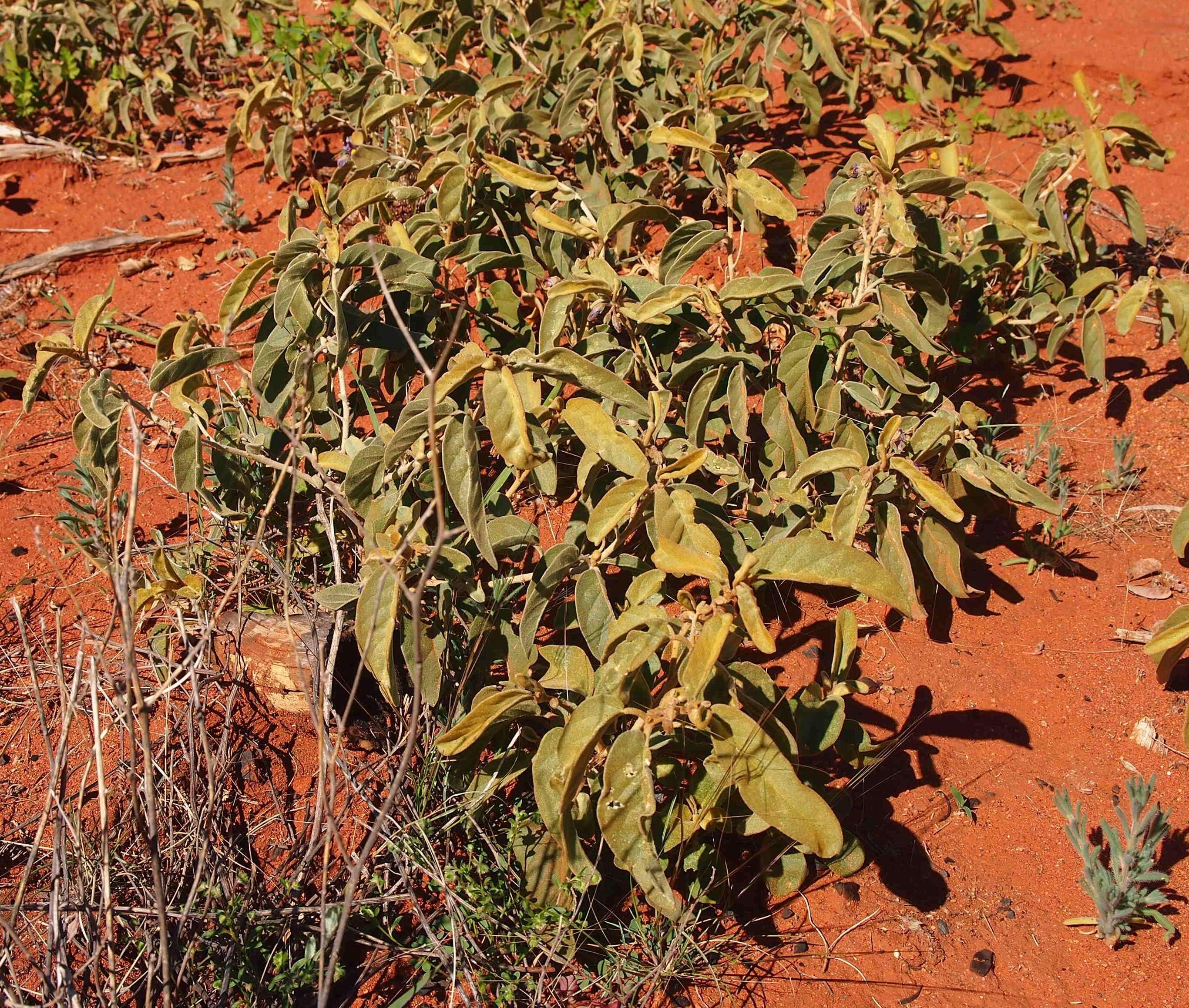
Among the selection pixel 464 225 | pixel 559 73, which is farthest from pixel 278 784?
pixel 559 73

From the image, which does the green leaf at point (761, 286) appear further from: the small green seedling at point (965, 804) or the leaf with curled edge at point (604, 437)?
the small green seedling at point (965, 804)

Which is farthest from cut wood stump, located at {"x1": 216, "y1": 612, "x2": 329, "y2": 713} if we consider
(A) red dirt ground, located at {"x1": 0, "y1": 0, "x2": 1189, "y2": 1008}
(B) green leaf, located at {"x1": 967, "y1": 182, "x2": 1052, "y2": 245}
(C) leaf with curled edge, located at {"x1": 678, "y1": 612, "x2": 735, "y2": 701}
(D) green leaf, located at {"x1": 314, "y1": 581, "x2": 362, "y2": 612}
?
(B) green leaf, located at {"x1": 967, "y1": 182, "x2": 1052, "y2": 245}

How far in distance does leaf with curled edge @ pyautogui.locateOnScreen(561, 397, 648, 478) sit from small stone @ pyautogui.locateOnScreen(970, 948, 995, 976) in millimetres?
1121

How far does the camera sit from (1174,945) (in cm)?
189

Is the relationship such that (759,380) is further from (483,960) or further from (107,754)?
(107,754)

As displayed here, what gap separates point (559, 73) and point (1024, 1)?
2709 millimetres

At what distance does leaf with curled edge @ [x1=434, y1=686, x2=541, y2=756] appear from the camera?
1.78 metres

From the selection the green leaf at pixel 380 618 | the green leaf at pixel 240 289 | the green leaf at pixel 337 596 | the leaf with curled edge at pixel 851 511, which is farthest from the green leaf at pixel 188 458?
the leaf with curled edge at pixel 851 511

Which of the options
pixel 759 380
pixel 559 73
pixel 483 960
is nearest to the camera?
pixel 483 960

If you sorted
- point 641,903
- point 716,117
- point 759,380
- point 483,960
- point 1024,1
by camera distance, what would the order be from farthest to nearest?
point 1024,1, point 716,117, point 759,380, point 641,903, point 483,960

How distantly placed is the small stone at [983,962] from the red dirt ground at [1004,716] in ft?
0.04

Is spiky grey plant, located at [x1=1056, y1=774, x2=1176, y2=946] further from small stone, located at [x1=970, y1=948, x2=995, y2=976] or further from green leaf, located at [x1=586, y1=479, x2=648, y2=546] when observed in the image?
green leaf, located at [x1=586, y1=479, x2=648, y2=546]

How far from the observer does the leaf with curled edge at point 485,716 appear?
1.78 m

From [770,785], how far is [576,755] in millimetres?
319
